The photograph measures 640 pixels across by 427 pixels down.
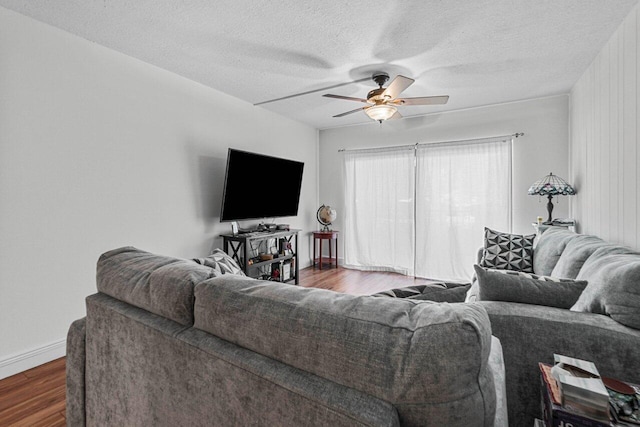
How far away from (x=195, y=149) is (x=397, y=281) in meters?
3.23

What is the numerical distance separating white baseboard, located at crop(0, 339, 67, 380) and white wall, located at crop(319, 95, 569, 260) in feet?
15.3

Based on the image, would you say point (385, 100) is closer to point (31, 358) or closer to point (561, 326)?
point (561, 326)

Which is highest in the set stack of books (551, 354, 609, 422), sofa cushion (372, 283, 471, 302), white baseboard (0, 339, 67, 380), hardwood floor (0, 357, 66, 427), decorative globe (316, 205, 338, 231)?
decorative globe (316, 205, 338, 231)

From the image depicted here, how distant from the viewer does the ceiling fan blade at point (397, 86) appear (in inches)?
99.7

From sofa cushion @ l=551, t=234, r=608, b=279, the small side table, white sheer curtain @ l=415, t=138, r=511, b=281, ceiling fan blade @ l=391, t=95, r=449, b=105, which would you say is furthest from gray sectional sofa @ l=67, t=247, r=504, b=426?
the small side table

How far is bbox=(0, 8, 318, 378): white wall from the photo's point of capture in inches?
85.3

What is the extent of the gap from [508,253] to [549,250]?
475 mm

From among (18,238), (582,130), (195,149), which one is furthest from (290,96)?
(582,130)

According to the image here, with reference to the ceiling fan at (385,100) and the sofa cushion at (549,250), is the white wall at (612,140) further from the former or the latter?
the ceiling fan at (385,100)

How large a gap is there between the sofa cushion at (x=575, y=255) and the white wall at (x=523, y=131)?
1872mm

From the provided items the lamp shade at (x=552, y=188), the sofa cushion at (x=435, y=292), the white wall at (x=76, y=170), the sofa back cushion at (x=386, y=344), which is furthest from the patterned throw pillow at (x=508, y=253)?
the white wall at (x=76, y=170)

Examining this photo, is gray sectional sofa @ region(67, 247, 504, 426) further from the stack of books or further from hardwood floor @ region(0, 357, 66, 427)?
hardwood floor @ region(0, 357, 66, 427)

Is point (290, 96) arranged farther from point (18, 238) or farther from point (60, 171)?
point (18, 238)

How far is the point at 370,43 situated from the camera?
2.54 meters
